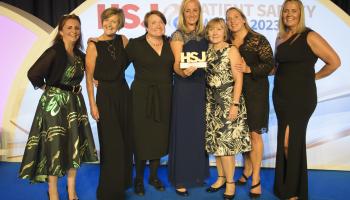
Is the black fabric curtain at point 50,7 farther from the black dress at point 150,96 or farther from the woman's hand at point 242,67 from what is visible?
the woman's hand at point 242,67

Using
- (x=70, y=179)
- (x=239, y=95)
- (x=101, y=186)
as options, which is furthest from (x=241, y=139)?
(x=70, y=179)

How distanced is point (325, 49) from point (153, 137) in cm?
161

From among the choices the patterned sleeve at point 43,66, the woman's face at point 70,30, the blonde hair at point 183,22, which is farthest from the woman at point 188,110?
the patterned sleeve at point 43,66

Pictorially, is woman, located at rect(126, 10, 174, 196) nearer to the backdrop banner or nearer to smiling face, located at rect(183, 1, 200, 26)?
smiling face, located at rect(183, 1, 200, 26)

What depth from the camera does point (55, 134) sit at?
8.47 ft

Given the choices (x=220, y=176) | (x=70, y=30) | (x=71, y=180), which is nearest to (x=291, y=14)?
(x=220, y=176)

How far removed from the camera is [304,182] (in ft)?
9.50

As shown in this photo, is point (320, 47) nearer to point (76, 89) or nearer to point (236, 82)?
point (236, 82)

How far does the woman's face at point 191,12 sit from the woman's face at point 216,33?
18 centimetres

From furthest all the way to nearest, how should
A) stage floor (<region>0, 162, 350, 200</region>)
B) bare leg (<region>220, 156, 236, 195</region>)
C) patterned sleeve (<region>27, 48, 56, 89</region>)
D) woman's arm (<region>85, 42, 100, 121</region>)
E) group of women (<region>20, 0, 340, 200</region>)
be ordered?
stage floor (<region>0, 162, 350, 200</region>), bare leg (<region>220, 156, 236, 195</region>), woman's arm (<region>85, 42, 100, 121</region>), group of women (<region>20, 0, 340, 200</region>), patterned sleeve (<region>27, 48, 56, 89</region>)

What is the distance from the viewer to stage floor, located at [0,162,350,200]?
3.11m

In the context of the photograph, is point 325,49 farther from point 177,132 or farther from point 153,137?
point 153,137

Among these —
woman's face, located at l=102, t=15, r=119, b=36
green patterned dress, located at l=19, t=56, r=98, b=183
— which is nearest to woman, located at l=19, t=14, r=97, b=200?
green patterned dress, located at l=19, t=56, r=98, b=183

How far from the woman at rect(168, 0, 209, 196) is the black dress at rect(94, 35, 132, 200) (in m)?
0.44
